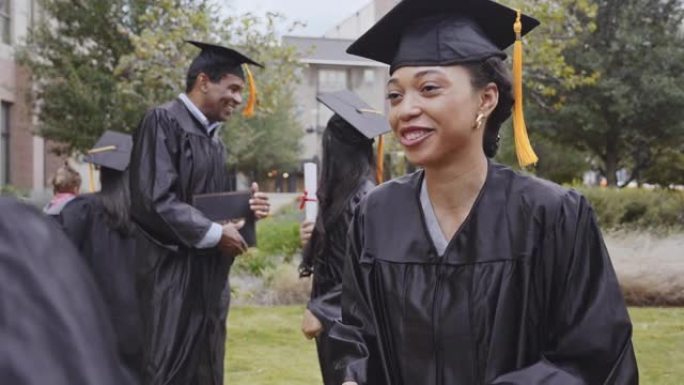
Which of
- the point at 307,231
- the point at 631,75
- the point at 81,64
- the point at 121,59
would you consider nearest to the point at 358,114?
the point at 307,231

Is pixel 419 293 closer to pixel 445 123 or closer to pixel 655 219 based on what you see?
pixel 445 123

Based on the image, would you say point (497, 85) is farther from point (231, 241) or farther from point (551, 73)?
point (551, 73)

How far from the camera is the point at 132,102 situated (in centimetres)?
1897

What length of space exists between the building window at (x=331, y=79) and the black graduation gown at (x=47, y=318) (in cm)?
6248

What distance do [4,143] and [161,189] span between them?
19.8m

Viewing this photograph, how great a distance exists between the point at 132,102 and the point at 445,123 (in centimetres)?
1685

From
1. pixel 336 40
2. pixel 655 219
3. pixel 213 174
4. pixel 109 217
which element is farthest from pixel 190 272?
pixel 336 40

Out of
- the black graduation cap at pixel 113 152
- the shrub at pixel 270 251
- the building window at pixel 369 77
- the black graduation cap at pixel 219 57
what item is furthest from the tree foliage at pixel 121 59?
the building window at pixel 369 77

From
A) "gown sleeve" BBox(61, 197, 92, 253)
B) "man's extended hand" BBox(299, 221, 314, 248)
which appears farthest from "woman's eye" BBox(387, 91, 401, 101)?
"gown sleeve" BBox(61, 197, 92, 253)

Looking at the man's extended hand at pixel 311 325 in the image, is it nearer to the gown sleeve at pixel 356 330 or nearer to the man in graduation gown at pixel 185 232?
the man in graduation gown at pixel 185 232

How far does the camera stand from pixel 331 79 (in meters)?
64.1

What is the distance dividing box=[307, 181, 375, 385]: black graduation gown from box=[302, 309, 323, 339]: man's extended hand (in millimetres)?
19

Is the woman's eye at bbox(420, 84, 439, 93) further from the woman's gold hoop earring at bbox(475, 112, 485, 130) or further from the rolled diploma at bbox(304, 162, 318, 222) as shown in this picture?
the rolled diploma at bbox(304, 162, 318, 222)

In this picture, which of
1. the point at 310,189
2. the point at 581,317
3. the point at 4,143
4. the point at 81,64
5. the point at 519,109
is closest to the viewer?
the point at 581,317
